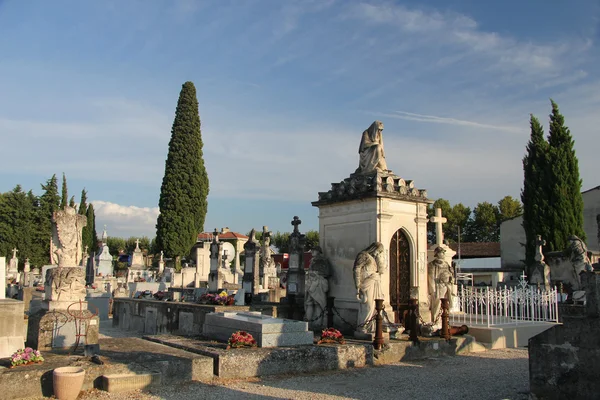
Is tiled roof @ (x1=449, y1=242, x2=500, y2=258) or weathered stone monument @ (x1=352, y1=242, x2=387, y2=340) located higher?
tiled roof @ (x1=449, y1=242, x2=500, y2=258)

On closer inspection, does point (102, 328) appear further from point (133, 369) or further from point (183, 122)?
point (183, 122)

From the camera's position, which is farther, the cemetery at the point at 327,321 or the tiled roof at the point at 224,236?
the tiled roof at the point at 224,236

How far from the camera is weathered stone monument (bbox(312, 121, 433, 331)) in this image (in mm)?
11914

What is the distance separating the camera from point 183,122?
160 feet

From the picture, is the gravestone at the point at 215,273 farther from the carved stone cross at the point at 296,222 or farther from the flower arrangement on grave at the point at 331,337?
the flower arrangement on grave at the point at 331,337

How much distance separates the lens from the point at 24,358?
7.38m

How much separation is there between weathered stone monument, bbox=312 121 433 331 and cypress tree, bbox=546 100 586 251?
78.8ft

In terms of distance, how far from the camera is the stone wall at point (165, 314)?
42.5 ft

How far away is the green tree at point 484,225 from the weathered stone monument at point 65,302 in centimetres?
5732

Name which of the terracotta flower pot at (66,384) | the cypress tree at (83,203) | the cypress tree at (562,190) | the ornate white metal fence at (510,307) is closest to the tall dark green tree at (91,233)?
the cypress tree at (83,203)

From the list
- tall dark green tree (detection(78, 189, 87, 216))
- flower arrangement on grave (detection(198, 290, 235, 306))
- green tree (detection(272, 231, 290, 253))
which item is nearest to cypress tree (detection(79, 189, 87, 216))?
tall dark green tree (detection(78, 189, 87, 216))

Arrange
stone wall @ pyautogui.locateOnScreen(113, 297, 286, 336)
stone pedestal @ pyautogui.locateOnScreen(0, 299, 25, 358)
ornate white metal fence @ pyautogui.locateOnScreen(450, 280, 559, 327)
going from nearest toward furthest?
1. stone pedestal @ pyautogui.locateOnScreen(0, 299, 25, 358)
2. stone wall @ pyautogui.locateOnScreen(113, 297, 286, 336)
3. ornate white metal fence @ pyautogui.locateOnScreen(450, 280, 559, 327)

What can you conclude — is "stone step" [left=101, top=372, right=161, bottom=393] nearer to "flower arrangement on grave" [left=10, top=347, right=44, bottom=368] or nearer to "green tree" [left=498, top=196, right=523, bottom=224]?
"flower arrangement on grave" [left=10, top=347, right=44, bottom=368]

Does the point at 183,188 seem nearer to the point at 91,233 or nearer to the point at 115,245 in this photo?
the point at 91,233
